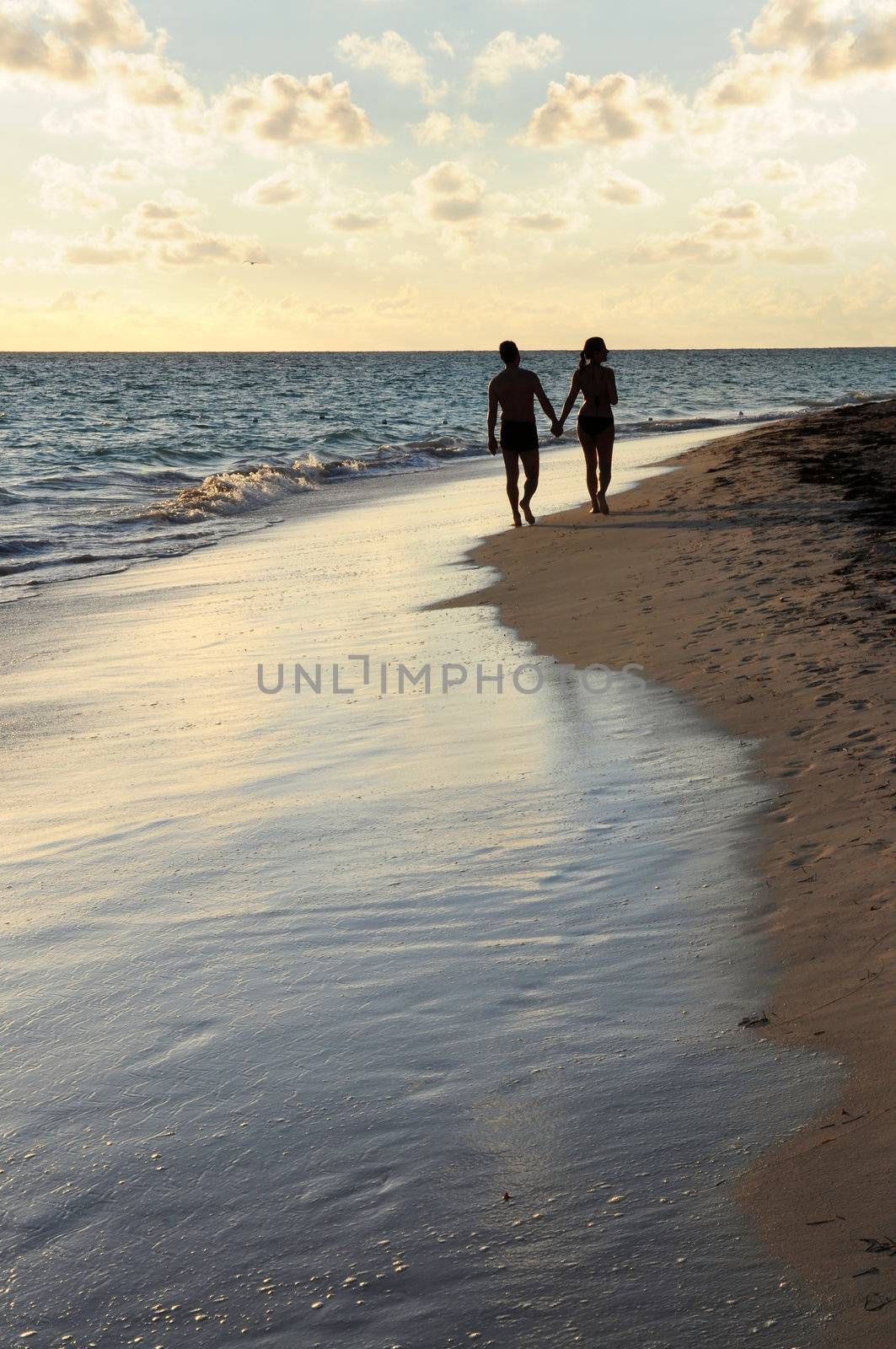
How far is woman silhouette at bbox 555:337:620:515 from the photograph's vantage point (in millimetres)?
11906

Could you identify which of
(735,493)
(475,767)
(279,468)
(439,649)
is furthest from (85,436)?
(475,767)

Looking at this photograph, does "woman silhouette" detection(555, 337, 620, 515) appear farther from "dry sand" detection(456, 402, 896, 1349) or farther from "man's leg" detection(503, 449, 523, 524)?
"man's leg" detection(503, 449, 523, 524)

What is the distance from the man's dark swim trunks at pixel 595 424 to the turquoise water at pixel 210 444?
498 centimetres

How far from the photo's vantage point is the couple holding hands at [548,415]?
39.1 feet

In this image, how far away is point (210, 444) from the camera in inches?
1167

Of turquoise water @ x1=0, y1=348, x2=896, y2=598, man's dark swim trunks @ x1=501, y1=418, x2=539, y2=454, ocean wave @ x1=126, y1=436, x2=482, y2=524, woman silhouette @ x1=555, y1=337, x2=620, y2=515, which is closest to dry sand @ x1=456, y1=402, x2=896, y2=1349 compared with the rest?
woman silhouette @ x1=555, y1=337, x2=620, y2=515

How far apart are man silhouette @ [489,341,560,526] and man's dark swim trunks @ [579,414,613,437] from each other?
31cm

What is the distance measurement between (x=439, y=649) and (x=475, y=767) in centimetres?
227

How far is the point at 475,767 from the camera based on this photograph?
16.2 feet

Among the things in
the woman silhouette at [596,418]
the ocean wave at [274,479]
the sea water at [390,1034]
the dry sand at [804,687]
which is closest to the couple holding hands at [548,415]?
the woman silhouette at [596,418]

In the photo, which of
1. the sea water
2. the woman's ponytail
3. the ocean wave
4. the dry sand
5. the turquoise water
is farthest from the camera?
the ocean wave

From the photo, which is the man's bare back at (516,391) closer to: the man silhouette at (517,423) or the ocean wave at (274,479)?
the man silhouette at (517,423)

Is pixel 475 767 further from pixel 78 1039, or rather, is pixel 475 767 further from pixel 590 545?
pixel 590 545

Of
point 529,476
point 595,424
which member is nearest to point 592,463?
point 595,424
